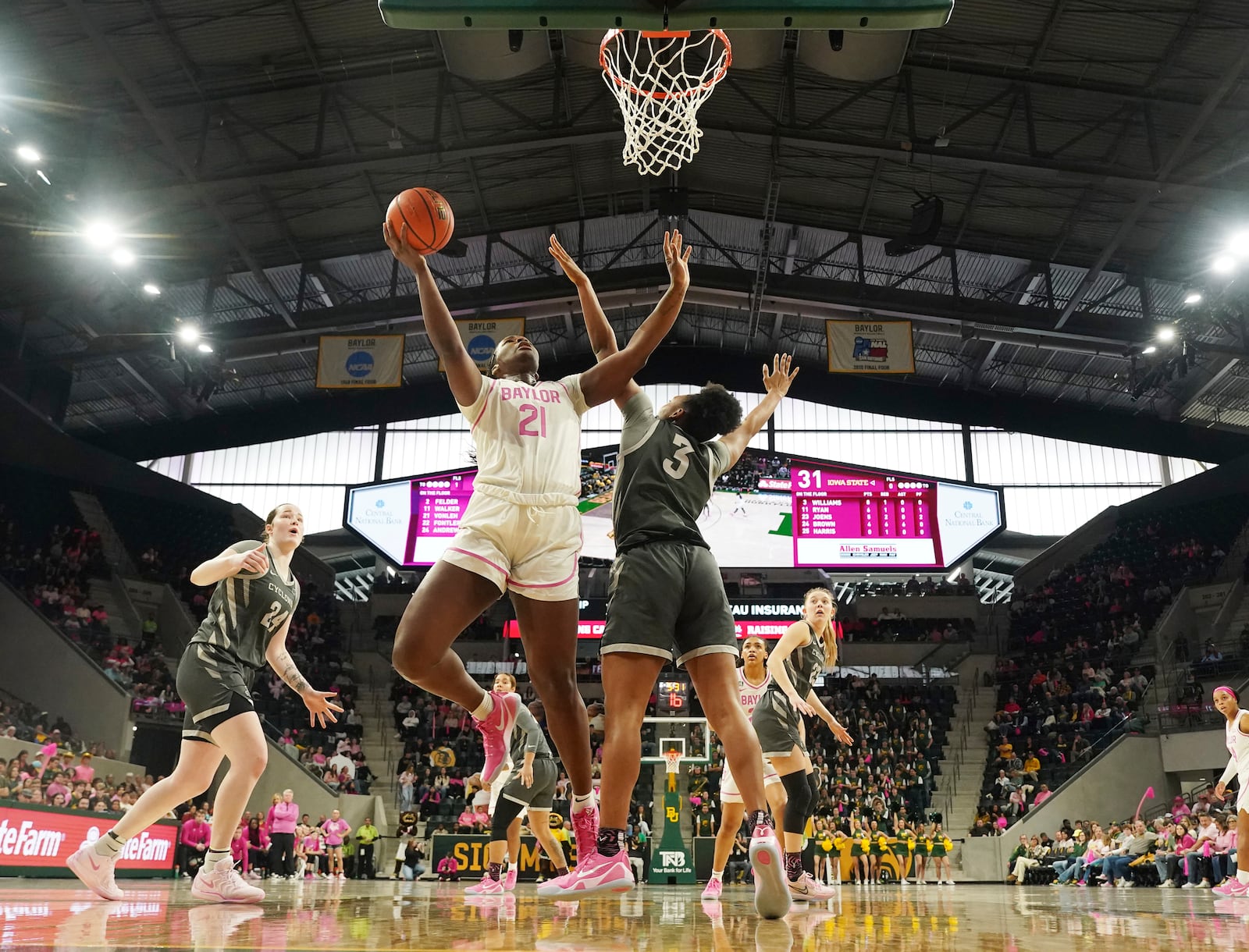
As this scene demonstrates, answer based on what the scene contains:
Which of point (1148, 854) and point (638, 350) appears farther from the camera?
point (1148, 854)

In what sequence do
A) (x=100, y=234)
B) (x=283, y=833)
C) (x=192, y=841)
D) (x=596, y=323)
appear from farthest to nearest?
(x=100, y=234), (x=192, y=841), (x=283, y=833), (x=596, y=323)

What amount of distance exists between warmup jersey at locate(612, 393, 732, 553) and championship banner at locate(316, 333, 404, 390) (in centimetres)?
1480

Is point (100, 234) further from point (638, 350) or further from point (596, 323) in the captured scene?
point (638, 350)

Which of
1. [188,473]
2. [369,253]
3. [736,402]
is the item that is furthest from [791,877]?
[188,473]

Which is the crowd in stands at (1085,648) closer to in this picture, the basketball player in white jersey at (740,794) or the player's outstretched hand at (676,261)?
the basketball player in white jersey at (740,794)

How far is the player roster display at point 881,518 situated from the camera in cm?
2231

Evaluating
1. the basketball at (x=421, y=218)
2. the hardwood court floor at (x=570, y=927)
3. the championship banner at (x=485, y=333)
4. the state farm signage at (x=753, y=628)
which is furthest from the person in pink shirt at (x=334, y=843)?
the basketball at (x=421, y=218)

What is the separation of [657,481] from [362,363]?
15516mm

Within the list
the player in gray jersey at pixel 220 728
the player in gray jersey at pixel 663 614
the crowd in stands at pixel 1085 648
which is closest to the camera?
the player in gray jersey at pixel 663 614

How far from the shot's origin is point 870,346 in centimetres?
1884

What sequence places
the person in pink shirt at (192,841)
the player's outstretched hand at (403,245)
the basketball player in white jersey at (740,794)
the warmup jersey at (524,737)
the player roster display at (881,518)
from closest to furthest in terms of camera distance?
the player's outstretched hand at (403,245), the basketball player in white jersey at (740,794), the warmup jersey at (524,737), the person in pink shirt at (192,841), the player roster display at (881,518)

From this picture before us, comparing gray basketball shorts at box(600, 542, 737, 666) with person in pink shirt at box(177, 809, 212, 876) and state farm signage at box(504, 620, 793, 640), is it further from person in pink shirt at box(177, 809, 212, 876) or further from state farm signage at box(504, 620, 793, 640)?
state farm signage at box(504, 620, 793, 640)

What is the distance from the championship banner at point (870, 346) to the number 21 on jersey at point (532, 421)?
15.3 meters

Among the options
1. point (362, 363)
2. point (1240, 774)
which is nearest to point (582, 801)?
point (1240, 774)
